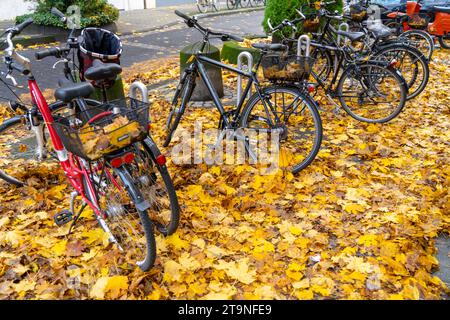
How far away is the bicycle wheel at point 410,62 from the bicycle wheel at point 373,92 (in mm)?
670

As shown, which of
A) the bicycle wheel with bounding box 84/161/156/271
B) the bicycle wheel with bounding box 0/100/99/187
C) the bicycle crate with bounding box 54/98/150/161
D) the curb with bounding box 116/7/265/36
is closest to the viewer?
the bicycle crate with bounding box 54/98/150/161

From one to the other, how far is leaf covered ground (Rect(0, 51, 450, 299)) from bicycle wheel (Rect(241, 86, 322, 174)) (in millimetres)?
233

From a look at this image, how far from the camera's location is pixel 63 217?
3.27 m

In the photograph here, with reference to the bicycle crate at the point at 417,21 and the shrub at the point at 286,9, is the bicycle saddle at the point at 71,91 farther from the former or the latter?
the bicycle crate at the point at 417,21

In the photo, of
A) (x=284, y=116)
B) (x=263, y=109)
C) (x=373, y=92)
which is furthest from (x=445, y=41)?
(x=263, y=109)

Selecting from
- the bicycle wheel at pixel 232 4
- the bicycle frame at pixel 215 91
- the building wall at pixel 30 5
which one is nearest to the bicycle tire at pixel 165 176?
the bicycle frame at pixel 215 91

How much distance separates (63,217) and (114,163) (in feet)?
3.50

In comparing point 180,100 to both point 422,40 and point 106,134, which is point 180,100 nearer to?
point 106,134

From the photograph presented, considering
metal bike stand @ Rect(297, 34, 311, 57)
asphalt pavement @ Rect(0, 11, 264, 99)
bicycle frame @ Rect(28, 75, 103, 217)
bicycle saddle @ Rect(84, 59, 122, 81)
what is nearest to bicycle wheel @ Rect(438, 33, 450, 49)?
asphalt pavement @ Rect(0, 11, 264, 99)

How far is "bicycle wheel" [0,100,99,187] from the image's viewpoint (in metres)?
3.58

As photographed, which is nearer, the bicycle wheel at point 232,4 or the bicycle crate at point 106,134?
the bicycle crate at point 106,134

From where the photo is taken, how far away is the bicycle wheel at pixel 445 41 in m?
10.0

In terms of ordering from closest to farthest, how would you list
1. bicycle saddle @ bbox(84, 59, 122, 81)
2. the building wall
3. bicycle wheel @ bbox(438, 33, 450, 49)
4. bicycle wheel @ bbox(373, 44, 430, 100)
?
bicycle saddle @ bbox(84, 59, 122, 81) → bicycle wheel @ bbox(373, 44, 430, 100) → bicycle wheel @ bbox(438, 33, 450, 49) → the building wall

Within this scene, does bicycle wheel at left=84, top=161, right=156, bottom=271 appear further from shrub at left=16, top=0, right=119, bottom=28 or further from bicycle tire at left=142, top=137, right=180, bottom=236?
shrub at left=16, top=0, right=119, bottom=28
